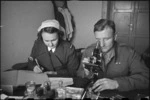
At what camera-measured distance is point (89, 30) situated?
5391mm

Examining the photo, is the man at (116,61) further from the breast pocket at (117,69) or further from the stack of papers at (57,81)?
the stack of papers at (57,81)

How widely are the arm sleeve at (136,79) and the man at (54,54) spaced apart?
0.70 meters

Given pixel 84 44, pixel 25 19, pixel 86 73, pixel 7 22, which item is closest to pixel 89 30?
pixel 84 44

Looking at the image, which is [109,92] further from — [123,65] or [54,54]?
[54,54]

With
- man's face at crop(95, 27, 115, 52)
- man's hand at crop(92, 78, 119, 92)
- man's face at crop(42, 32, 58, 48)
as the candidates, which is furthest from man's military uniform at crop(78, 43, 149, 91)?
man's face at crop(42, 32, 58, 48)

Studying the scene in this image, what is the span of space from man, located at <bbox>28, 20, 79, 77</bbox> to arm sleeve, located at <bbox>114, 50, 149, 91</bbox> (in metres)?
0.70

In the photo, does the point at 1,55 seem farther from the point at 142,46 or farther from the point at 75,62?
the point at 142,46

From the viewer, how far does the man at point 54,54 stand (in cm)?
223

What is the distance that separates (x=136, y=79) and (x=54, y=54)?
1095 mm

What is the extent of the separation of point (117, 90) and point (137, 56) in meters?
0.57

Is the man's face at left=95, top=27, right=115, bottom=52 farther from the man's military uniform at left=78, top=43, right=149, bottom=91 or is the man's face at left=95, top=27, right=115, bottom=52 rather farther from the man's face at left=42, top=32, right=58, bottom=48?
the man's face at left=42, top=32, right=58, bottom=48

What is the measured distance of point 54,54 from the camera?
238 cm

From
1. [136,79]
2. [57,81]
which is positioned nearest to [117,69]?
[136,79]

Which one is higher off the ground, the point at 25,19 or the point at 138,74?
the point at 25,19
